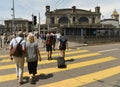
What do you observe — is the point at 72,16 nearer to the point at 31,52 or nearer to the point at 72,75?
the point at 72,75

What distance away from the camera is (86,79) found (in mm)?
9820

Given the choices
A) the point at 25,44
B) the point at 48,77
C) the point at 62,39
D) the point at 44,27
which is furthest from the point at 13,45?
the point at 44,27

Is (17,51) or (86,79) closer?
(17,51)

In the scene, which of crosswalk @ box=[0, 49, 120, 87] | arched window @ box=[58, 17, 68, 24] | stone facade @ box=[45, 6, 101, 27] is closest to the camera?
crosswalk @ box=[0, 49, 120, 87]

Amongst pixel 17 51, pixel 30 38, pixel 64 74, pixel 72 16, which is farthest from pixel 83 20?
pixel 17 51

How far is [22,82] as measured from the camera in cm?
898

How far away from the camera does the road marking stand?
8986 mm

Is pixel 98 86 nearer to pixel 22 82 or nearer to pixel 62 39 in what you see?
pixel 22 82

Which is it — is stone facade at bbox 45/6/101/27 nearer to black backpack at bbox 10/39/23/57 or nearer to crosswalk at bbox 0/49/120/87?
crosswalk at bbox 0/49/120/87

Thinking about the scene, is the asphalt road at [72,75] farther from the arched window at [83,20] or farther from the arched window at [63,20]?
the arched window at [83,20]

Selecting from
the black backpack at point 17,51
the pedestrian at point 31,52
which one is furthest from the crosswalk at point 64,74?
the black backpack at point 17,51

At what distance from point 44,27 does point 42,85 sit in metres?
95.3

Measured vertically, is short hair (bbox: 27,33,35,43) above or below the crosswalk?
above

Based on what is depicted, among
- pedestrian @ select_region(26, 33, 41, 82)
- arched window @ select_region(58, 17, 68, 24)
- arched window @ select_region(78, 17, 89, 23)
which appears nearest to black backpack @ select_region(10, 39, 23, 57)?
pedestrian @ select_region(26, 33, 41, 82)
